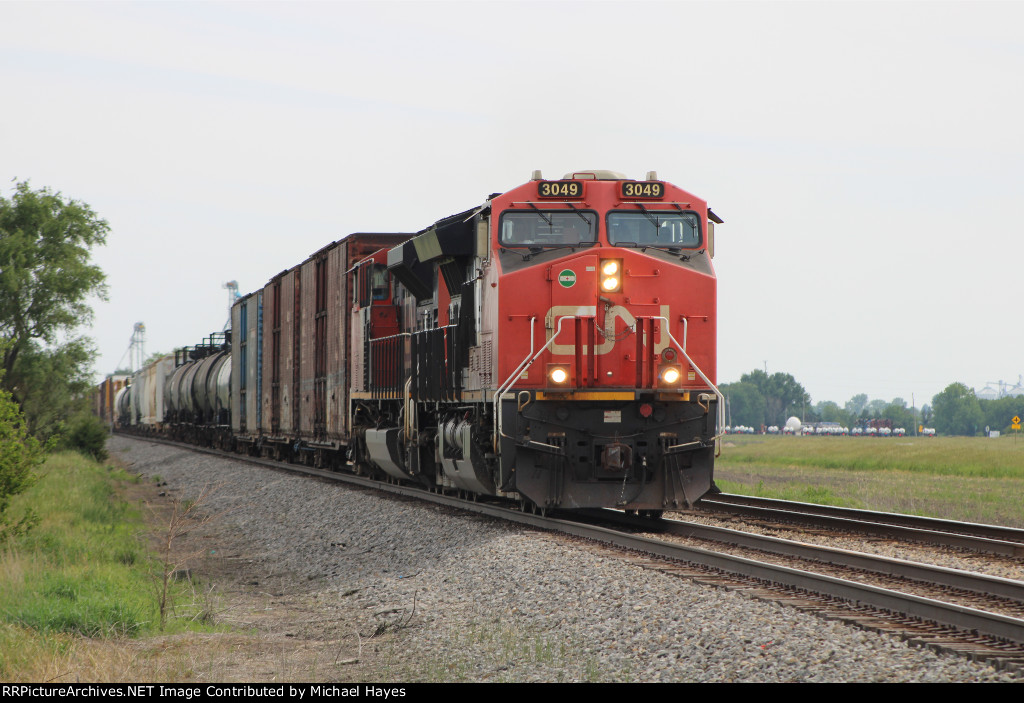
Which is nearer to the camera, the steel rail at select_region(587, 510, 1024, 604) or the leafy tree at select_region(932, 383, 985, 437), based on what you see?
the steel rail at select_region(587, 510, 1024, 604)

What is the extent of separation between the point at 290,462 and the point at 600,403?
57.3ft

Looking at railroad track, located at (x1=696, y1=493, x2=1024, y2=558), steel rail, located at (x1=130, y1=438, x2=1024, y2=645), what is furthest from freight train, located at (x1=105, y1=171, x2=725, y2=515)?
railroad track, located at (x1=696, y1=493, x2=1024, y2=558)

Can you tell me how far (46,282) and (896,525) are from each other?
131ft

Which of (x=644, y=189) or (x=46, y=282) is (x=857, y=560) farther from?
(x=46, y=282)

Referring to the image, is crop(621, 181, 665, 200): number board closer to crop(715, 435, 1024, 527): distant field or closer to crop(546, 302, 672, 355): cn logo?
crop(546, 302, 672, 355): cn logo

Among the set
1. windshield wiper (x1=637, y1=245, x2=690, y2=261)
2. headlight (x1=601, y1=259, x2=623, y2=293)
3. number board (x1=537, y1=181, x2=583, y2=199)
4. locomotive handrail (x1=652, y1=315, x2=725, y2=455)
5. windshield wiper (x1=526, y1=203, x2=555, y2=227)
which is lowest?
locomotive handrail (x1=652, y1=315, x2=725, y2=455)

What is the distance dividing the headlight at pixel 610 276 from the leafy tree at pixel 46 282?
118ft

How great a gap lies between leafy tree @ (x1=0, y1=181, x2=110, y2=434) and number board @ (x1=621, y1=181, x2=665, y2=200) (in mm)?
35909

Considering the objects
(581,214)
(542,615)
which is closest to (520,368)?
Answer: (581,214)

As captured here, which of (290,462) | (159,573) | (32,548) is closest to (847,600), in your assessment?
(159,573)

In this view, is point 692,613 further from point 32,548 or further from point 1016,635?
point 32,548

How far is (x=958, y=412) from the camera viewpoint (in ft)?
598

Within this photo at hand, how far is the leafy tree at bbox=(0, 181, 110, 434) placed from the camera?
140ft

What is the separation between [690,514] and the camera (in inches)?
558
